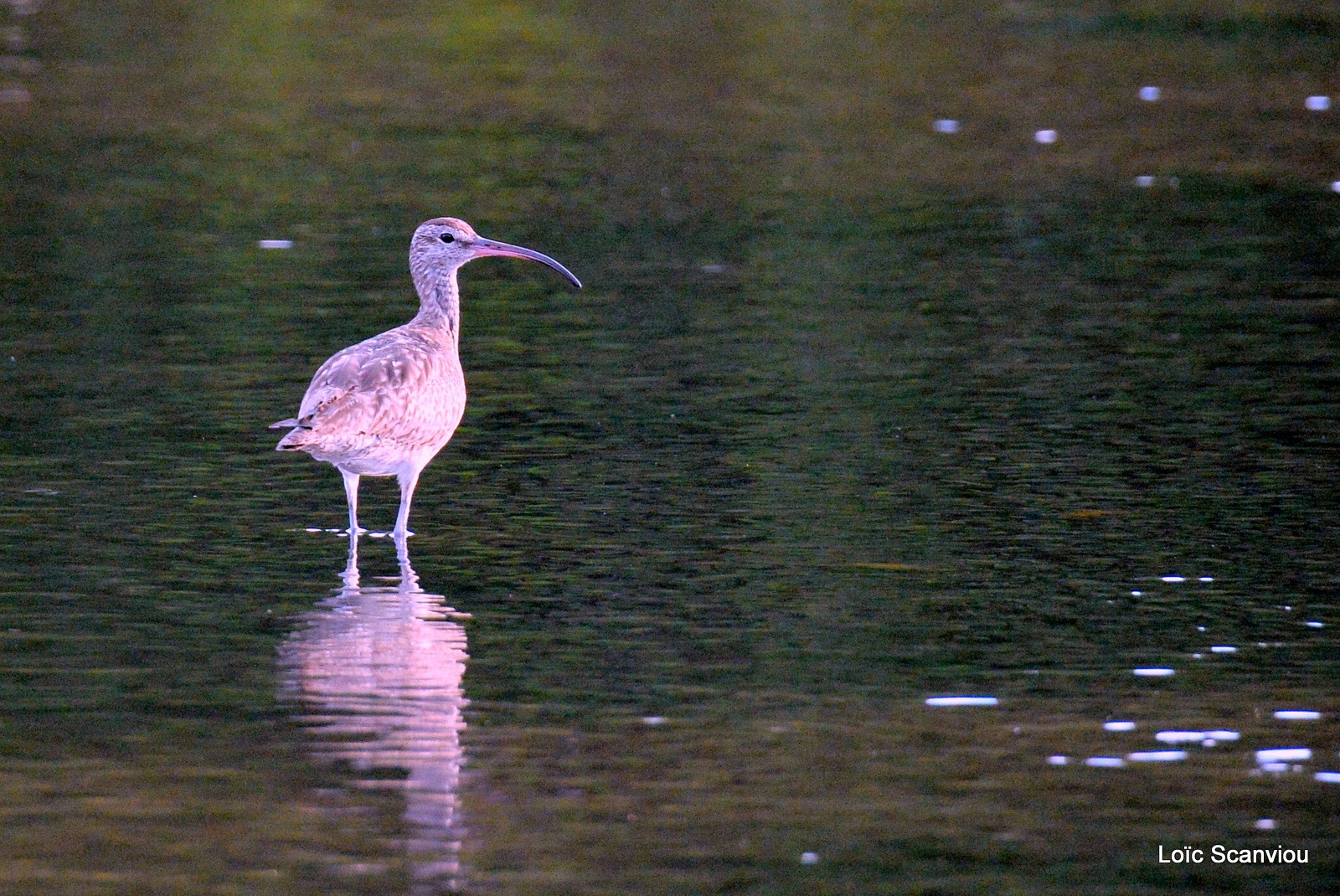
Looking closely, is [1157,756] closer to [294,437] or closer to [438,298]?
[294,437]

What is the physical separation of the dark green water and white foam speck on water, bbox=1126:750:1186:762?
2.4 inches

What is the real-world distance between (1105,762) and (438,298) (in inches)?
247

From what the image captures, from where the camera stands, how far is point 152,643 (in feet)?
34.1

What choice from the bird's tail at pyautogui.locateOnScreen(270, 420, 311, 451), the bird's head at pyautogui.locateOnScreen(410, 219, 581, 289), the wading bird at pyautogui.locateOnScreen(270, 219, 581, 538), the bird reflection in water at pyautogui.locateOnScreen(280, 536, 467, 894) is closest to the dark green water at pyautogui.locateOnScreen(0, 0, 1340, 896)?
the bird reflection in water at pyautogui.locateOnScreen(280, 536, 467, 894)

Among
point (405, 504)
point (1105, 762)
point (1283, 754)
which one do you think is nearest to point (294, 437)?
point (405, 504)

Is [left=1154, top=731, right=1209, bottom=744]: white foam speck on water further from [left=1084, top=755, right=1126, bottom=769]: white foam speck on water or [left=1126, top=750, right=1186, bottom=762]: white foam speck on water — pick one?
[left=1084, top=755, right=1126, bottom=769]: white foam speck on water

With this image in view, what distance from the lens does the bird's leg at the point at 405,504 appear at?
1234cm

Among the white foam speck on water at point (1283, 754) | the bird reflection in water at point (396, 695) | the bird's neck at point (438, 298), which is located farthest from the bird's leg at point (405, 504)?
the white foam speck on water at point (1283, 754)

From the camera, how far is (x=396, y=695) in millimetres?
9703

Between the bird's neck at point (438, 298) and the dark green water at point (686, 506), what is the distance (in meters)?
0.96

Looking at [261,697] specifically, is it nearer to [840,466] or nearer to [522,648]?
[522,648]

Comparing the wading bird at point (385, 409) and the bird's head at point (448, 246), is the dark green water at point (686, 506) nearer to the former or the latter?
the wading bird at point (385, 409)

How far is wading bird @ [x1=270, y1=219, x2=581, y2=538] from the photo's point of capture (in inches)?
466

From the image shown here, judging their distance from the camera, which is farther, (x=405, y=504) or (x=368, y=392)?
(x=405, y=504)
